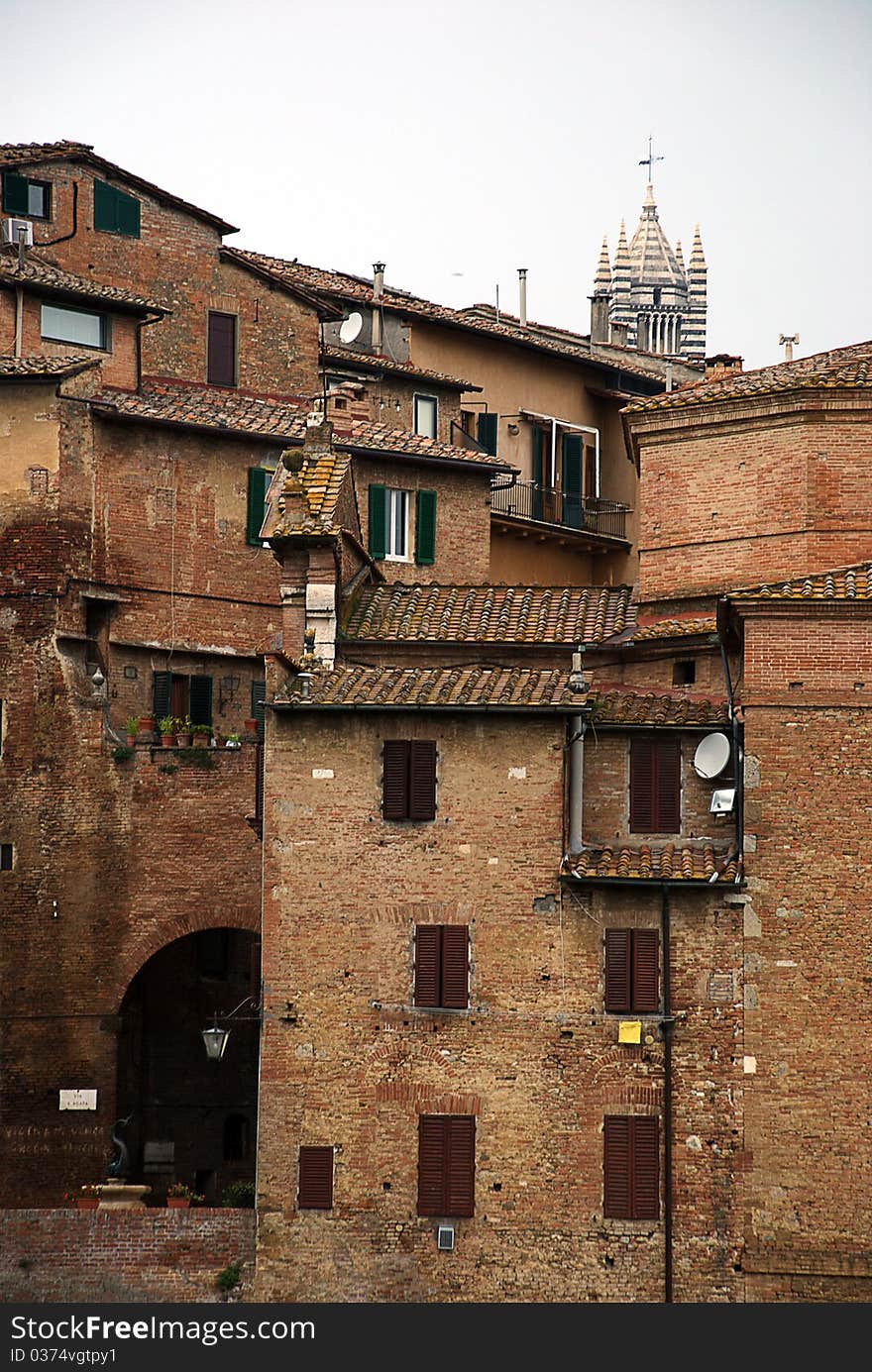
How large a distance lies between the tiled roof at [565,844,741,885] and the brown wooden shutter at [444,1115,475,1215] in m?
4.09

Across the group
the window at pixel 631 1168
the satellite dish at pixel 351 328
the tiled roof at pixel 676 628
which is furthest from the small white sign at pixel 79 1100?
the satellite dish at pixel 351 328

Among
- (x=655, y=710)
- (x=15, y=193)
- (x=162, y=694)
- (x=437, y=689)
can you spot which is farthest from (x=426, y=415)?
(x=437, y=689)

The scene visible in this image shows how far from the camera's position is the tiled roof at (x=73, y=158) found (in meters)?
53.4

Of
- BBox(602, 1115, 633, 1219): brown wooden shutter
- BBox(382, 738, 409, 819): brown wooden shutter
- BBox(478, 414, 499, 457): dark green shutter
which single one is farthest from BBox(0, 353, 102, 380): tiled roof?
BBox(602, 1115, 633, 1219): brown wooden shutter

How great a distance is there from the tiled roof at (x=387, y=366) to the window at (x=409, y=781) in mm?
18235

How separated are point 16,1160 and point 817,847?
50.2ft

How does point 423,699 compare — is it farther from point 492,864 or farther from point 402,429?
point 402,429

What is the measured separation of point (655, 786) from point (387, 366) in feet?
66.9

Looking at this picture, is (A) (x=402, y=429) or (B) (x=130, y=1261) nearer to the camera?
A: (B) (x=130, y=1261)

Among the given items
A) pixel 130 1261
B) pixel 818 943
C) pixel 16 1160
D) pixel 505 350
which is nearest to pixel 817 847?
pixel 818 943

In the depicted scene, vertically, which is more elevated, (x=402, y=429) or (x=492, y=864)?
(x=402, y=429)

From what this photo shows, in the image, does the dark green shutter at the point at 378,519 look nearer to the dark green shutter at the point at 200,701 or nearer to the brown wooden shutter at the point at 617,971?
the dark green shutter at the point at 200,701

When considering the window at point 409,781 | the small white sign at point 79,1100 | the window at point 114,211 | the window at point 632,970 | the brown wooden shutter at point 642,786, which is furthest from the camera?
the window at point 114,211

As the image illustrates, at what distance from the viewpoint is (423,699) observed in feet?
131
